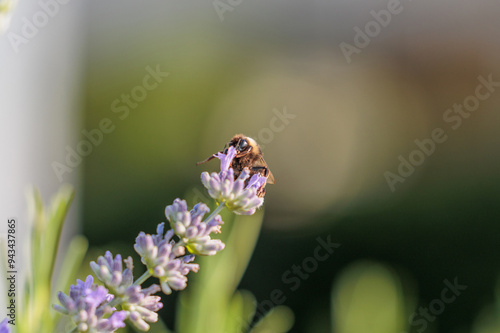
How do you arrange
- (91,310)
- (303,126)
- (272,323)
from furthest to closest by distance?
1. (303,126)
2. (272,323)
3. (91,310)

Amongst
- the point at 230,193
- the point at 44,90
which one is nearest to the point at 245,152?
A: the point at 230,193

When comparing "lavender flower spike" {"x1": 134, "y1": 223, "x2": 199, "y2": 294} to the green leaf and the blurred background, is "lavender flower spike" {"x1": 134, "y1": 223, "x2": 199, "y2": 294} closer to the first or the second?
the green leaf

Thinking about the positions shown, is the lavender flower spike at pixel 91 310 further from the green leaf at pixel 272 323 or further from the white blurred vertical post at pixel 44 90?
the white blurred vertical post at pixel 44 90

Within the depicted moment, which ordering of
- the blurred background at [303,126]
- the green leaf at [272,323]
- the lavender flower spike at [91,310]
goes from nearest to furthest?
the lavender flower spike at [91,310], the green leaf at [272,323], the blurred background at [303,126]

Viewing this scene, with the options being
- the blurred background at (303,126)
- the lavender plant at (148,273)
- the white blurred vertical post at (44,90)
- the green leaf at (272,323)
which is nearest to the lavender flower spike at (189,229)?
the lavender plant at (148,273)

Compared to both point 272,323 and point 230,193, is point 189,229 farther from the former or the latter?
point 272,323
